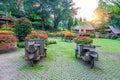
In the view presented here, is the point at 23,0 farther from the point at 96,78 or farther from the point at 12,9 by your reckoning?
the point at 96,78

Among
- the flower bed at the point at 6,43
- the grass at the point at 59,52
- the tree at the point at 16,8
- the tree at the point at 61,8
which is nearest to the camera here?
the grass at the point at 59,52

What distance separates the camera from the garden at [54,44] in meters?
6.19

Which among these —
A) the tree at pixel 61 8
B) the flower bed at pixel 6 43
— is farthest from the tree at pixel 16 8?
the flower bed at pixel 6 43

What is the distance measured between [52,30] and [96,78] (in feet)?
119

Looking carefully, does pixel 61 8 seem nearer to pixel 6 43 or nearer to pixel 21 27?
pixel 21 27

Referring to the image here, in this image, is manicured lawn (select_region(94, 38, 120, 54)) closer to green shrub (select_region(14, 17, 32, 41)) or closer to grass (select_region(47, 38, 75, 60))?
grass (select_region(47, 38, 75, 60))

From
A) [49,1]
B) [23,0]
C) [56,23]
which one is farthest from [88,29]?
[23,0]

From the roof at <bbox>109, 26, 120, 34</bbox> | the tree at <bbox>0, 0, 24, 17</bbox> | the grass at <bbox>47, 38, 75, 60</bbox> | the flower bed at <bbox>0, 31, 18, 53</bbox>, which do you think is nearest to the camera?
the grass at <bbox>47, 38, 75, 60</bbox>

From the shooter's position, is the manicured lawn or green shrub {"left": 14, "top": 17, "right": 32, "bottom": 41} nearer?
the manicured lawn

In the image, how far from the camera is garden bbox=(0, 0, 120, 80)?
244 inches

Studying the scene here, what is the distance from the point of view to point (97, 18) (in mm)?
45219

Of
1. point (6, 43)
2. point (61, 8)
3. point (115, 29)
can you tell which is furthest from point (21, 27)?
point (115, 29)

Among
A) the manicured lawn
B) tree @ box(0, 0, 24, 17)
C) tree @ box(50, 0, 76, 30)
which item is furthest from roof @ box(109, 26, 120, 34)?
tree @ box(0, 0, 24, 17)

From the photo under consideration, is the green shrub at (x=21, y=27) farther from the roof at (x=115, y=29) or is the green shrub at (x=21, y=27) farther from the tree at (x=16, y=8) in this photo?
the roof at (x=115, y=29)
